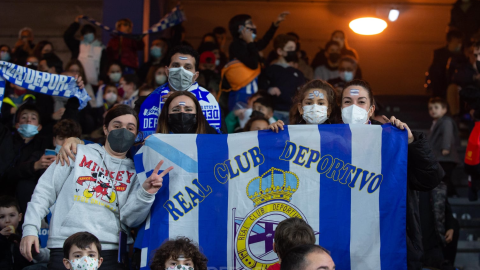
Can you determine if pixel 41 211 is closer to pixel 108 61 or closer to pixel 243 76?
pixel 243 76

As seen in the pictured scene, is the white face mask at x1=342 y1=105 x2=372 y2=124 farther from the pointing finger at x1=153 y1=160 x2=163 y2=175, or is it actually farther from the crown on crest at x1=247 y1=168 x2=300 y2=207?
the pointing finger at x1=153 y1=160 x2=163 y2=175

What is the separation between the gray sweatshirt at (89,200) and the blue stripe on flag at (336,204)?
4.24 ft

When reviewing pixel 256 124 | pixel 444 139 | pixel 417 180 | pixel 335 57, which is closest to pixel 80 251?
pixel 417 180

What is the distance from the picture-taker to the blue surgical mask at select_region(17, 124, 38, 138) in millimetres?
6848

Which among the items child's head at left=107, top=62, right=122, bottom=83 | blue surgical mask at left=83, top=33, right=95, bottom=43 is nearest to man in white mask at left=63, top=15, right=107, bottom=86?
blue surgical mask at left=83, top=33, right=95, bottom=43

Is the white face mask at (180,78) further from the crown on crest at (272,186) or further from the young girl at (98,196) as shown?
the crown on crest at (272,186)

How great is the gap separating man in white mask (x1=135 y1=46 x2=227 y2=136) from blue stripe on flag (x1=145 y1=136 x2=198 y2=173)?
71 cm

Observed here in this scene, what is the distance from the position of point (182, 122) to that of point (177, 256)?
46.4 inches

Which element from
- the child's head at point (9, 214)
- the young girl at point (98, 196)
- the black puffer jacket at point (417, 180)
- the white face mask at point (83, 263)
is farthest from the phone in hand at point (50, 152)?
the black puffer jacket at point (417, 180)

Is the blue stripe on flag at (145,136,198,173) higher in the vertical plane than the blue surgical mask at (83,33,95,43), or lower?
lower

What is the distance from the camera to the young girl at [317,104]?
489 cm

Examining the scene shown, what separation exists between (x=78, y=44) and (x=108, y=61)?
0.99m

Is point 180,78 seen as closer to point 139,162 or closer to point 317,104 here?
point 139,162

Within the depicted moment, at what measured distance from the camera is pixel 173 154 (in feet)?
15.4
